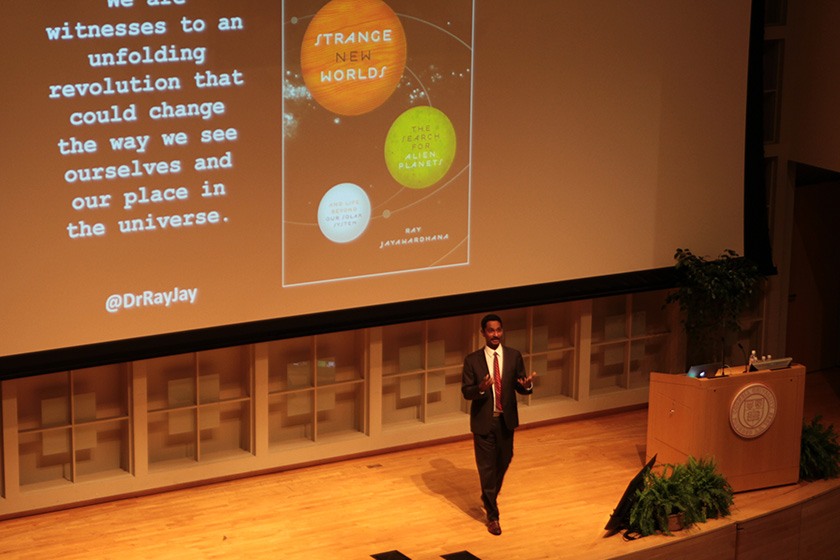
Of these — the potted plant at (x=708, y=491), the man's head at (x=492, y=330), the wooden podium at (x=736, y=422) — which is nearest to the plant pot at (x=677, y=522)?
the potted plant at (x=708, y=491)

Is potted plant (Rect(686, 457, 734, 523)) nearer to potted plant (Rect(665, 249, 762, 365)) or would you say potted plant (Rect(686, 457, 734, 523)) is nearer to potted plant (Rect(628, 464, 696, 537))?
potted plant (Rect(628, 464, 696, 537))

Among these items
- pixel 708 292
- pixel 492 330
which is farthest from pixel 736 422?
pixel 492 330

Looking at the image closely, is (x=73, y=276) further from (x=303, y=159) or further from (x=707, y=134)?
(x=707, y=134)

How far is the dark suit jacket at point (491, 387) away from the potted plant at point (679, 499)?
93cm

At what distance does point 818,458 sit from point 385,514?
114 inches

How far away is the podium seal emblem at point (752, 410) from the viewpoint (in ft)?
28.8

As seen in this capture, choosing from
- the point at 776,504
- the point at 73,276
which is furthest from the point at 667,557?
the point at 73,276

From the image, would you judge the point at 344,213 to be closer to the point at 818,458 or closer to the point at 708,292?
the point at 708,292

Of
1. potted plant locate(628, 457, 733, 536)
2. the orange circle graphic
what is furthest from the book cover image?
potted plant locate(628, 457, 733, 536)

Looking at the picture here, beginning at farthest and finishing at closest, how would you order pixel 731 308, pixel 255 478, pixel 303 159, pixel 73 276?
pixel 731 308 → pixel 255 478 → pixel 303 159 → pixel 73 276

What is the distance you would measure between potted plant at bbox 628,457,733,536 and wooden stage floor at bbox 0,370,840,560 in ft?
0.29

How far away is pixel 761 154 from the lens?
415 inches

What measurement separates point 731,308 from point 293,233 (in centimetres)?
341

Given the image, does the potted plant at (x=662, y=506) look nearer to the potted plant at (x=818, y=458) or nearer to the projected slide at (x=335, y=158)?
the potted plant at (x=818, y=458)
